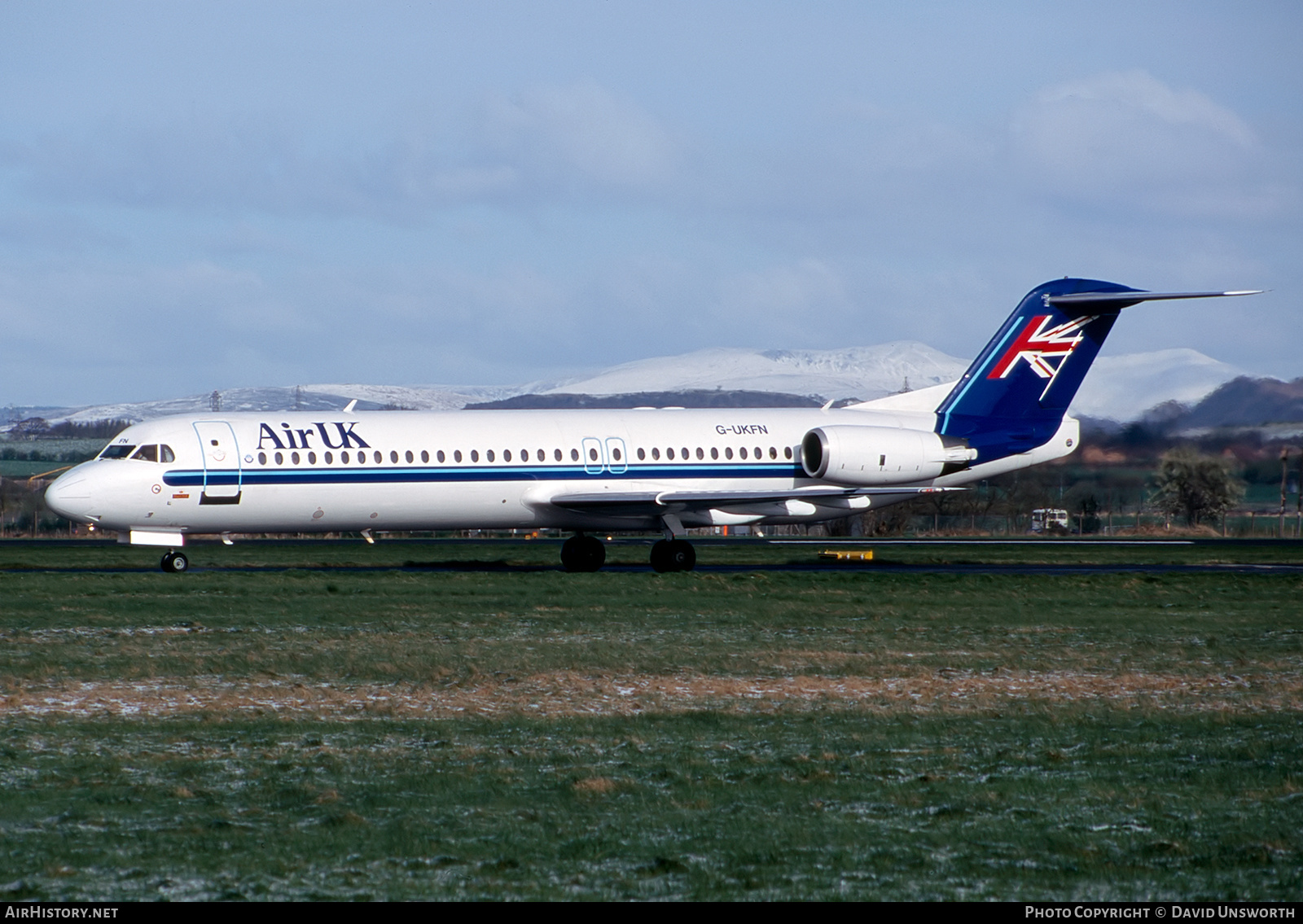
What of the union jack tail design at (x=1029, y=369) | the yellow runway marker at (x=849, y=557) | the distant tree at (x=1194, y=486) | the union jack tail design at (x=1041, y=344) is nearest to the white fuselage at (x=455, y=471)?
the union jack tail design at (x=1029, y=369)

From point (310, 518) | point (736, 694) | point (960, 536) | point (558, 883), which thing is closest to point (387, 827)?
point (558, 883)

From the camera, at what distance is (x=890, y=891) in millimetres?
7625

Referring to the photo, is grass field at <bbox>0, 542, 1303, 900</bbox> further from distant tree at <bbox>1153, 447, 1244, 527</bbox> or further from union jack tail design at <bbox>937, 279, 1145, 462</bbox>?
distant tree at <bbox>1153, 447, 1244, 527</bbox>

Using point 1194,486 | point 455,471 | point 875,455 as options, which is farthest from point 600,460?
point 1194,486

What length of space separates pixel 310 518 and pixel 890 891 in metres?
26.3

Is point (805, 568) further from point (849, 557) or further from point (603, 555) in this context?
point (603, 555)

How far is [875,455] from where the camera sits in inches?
1359

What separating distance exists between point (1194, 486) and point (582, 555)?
105ft

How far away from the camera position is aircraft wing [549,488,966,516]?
1318 inches

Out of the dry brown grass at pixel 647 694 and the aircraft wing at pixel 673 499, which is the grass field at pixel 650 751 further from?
the aircraft wing at pixel 673 499

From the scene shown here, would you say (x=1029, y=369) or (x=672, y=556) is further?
(x=1029, y=369)

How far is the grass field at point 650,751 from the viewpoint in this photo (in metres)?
8.07

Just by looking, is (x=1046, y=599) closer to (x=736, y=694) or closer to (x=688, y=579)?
(x=688, y=579)

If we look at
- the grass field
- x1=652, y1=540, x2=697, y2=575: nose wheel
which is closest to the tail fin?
x1=652, y1=540, x2=697, y2=575: nose wheel
